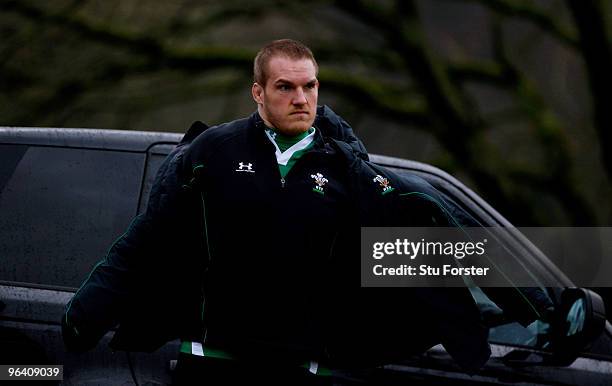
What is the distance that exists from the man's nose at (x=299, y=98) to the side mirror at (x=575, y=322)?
102cm

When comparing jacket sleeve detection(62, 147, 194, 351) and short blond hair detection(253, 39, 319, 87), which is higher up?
short blond hair detection(253, 39, 319, 87)

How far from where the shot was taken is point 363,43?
37.1 feet

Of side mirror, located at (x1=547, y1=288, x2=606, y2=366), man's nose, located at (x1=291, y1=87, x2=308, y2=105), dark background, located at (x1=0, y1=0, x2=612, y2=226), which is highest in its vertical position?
dark background, located at (x1=0, y1=0, x2=612, y2=226)

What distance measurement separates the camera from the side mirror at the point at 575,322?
131 inches

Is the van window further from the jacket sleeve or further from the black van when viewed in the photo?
the jacket sleeve

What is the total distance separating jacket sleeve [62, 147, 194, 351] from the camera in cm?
302

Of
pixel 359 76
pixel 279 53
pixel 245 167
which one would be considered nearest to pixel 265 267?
pixel 245 167

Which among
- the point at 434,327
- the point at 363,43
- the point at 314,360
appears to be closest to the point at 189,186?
the point at 314,360

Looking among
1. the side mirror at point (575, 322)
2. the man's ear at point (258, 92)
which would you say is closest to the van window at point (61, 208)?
the man's ear at point (258, 92)

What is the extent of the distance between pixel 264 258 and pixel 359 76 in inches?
298

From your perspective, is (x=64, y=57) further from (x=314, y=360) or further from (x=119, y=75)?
(x=314, y=360)

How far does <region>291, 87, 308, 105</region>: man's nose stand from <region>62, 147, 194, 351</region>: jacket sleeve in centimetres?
34

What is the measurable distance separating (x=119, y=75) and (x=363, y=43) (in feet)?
8.10

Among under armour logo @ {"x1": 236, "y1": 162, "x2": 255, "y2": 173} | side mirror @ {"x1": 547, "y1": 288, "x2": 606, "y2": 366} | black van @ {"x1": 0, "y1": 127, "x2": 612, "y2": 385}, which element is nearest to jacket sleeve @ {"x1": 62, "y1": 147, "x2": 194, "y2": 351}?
under armour logo @ {"x1": 236, "y1": 162, "x2": 255, "y2": 173}
